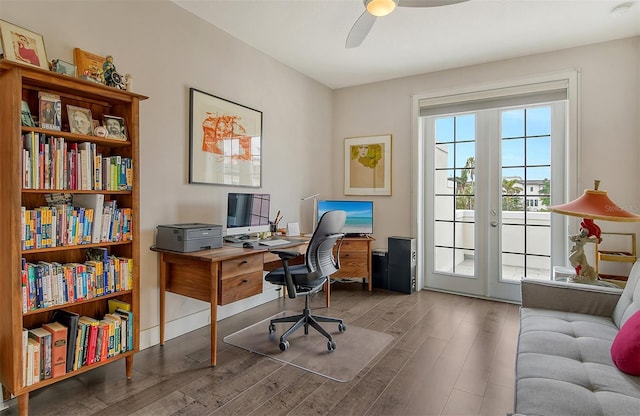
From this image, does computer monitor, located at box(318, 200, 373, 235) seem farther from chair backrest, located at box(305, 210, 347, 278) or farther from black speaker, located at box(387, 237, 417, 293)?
chair backrest, located at box(305, 210, 347, 278)

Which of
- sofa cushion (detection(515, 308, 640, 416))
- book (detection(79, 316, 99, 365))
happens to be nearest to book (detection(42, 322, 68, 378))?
book (detection(79, 316, 99, 365))

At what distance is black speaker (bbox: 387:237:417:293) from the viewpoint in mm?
4184

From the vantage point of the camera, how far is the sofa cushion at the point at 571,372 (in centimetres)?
127

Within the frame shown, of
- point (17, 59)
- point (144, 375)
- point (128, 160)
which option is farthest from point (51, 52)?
point (144, 375)

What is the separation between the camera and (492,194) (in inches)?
158

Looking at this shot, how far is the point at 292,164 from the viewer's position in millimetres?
4223

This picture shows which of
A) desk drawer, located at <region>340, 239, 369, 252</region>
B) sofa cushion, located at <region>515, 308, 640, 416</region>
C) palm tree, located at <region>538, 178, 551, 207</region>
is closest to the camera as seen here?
sofa cushion, located at <region>515, 308, 640, 416</region>

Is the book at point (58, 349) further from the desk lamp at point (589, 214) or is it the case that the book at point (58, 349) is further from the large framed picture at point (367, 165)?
the large framed picture at point (367, 165)

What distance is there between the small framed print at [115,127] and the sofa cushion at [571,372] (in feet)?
8.20

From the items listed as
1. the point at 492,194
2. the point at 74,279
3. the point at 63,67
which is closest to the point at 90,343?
the point at 74,279

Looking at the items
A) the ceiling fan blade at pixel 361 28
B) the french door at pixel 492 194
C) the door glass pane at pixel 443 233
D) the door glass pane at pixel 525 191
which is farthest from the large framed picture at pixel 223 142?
the door glass pane at pixel 525 191

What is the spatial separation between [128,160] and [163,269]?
0.90 m

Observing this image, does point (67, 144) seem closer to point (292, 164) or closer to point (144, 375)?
point (144, 375)

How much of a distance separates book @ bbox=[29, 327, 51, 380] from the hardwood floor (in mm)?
211
